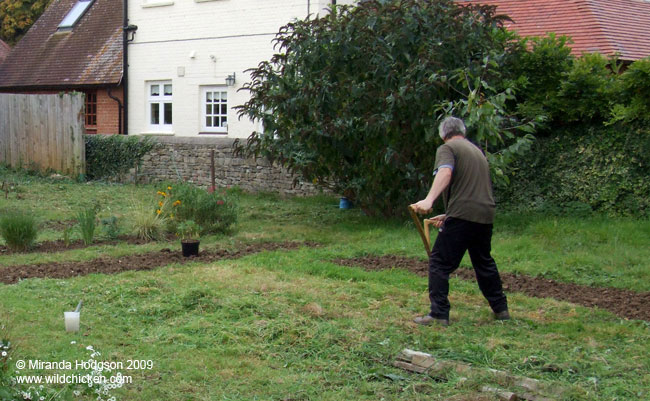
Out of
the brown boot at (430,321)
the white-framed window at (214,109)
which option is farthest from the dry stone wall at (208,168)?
the brown boot at (430,321)

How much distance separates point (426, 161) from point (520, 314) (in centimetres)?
511

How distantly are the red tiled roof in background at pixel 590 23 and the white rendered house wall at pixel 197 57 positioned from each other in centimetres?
467

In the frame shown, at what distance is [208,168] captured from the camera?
63.0ft

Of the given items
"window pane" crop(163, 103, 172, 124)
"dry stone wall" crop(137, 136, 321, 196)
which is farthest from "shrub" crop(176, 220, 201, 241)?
"window pane" crop(163, 103, 172, 124)

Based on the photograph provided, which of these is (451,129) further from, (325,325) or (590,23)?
(590,23)

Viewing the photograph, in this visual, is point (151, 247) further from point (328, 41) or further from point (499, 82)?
point (499, 82)

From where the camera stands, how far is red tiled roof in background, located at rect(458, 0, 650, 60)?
16.2 metres

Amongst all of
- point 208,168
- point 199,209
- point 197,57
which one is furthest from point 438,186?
point 197,57

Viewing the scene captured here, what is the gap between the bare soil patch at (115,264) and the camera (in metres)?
8.59

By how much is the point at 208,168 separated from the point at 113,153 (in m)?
3.34

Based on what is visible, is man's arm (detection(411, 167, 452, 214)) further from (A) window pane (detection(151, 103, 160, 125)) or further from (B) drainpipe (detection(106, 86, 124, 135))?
(B) drainpipe (detection(106, 86, 124, 135))

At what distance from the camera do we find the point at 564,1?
17891mm

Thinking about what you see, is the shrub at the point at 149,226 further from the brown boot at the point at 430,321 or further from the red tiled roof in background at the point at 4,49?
the red tiled roof in background at the point at 4,49

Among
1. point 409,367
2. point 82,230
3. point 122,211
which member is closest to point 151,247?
point 82,230
